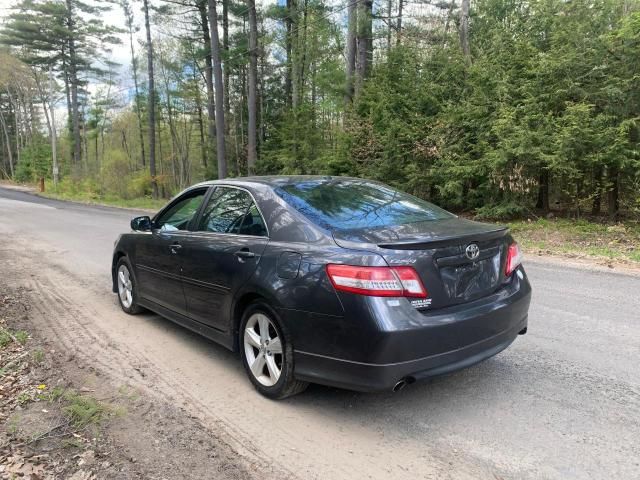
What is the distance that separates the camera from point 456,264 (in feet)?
10.5

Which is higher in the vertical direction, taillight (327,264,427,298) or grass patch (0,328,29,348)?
taillight (327,264,427,298)

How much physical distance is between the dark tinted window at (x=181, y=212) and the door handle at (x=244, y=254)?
1.10 meters

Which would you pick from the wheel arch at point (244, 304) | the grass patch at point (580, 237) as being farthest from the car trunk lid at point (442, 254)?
the grass patch at point (580, 237)

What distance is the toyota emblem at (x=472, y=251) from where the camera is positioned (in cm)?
325

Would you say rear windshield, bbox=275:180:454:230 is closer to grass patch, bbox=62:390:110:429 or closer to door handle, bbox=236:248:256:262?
door handle, bbox=236:248:256:262

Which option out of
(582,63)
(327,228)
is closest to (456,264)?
(327,228)

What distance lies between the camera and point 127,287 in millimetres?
5809

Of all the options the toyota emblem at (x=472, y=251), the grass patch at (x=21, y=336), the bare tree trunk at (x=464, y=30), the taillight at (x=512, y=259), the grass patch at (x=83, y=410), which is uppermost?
the bare tree trunk at (x=464, y=30)

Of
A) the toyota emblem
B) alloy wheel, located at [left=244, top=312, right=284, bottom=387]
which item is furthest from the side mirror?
the toyota emblem

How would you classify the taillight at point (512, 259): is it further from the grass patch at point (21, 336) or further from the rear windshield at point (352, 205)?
the grass patch at point (21, 336)

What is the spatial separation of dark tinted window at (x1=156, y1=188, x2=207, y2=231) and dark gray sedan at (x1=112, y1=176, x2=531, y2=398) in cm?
21

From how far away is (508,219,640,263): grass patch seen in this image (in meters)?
9.25

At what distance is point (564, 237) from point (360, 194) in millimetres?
8552

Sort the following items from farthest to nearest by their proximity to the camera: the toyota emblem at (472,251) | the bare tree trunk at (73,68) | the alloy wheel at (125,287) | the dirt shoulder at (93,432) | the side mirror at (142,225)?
the bare tree trunk at (73,68), the alloy wheel at (125,287), the side mirror at (142,225), the toyota emblem at (472,251), the dirt shoulder at (93,432)
